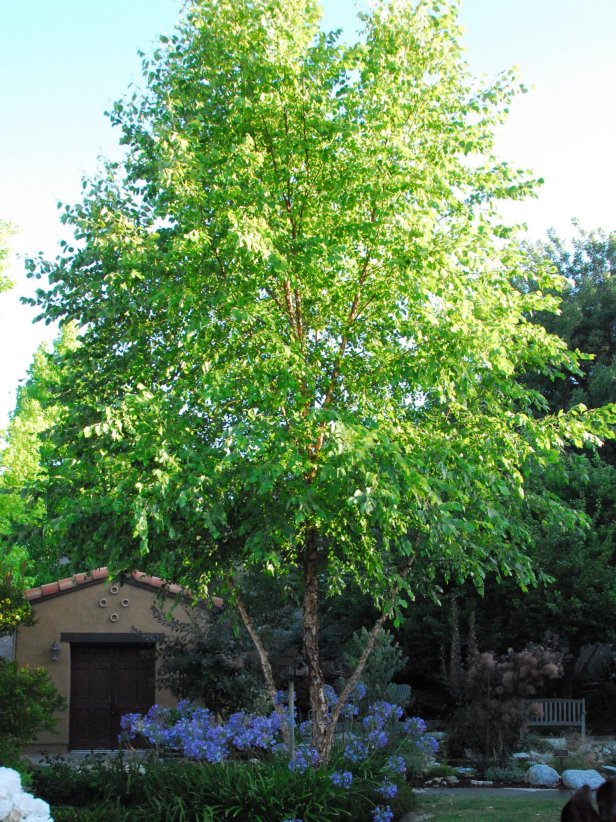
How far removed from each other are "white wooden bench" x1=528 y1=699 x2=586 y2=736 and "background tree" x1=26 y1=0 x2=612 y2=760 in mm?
9809

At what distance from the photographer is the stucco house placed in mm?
18578

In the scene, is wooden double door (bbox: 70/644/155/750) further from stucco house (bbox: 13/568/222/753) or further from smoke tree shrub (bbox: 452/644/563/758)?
smoke tree shrub (bbox: 452/644/563/758)

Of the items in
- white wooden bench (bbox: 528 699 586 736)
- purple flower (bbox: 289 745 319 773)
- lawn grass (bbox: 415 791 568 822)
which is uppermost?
purple flower (bbox: 289 745 319 773)

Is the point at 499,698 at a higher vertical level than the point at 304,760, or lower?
lower

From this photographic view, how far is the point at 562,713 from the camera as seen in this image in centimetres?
1964

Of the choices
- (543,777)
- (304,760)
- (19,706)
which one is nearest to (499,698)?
(543,777)

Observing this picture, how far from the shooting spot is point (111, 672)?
62.2 feet

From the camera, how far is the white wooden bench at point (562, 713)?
19359 mm

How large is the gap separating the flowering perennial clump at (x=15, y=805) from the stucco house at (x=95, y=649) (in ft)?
45.7

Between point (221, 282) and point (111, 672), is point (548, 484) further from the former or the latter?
point (221, 282)

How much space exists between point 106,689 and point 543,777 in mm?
9724

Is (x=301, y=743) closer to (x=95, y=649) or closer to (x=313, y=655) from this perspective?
(x=313, y=655)

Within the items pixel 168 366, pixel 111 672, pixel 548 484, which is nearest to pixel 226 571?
pixel 168 366

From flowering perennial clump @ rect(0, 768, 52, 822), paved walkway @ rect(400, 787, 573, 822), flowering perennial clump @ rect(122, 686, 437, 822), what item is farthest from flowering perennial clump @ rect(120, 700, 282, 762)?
flowering perennial clump @ rect(0, 768, 52, 822)
